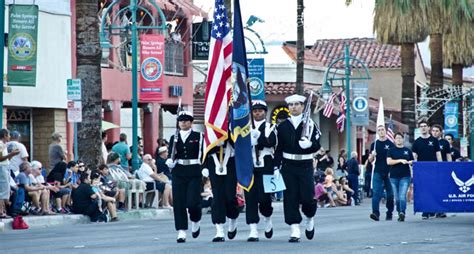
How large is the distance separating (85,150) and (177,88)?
19.3 meters

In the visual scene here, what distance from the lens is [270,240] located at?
63.2 feet

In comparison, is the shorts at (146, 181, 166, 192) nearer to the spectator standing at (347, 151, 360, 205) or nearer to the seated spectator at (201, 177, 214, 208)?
the seated spectator at (201, 177, 214, 208)

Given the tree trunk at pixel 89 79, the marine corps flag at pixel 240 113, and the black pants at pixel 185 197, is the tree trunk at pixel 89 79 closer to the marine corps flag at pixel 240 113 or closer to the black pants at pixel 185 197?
the marine corps flag at pixel 240 113

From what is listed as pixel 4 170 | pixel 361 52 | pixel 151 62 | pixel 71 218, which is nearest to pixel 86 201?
pixel 71 218

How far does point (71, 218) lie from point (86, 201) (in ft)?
1.93

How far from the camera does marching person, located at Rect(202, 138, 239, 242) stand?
18.7 metres

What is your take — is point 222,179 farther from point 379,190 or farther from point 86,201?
point 86,201

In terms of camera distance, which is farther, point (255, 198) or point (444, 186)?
point (444, 186)

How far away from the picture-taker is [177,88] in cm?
4953

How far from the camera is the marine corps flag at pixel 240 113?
59.8ft

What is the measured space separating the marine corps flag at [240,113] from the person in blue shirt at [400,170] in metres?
6.92

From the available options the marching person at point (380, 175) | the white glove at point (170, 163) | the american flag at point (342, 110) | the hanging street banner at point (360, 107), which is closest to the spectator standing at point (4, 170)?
the marching person at point (380, 175)

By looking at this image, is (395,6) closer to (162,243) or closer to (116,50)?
(116,50)

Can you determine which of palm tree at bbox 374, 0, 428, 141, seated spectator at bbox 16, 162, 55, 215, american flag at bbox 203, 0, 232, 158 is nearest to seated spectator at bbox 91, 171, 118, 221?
seated spectator at bbox 16, 162, 55, 215
